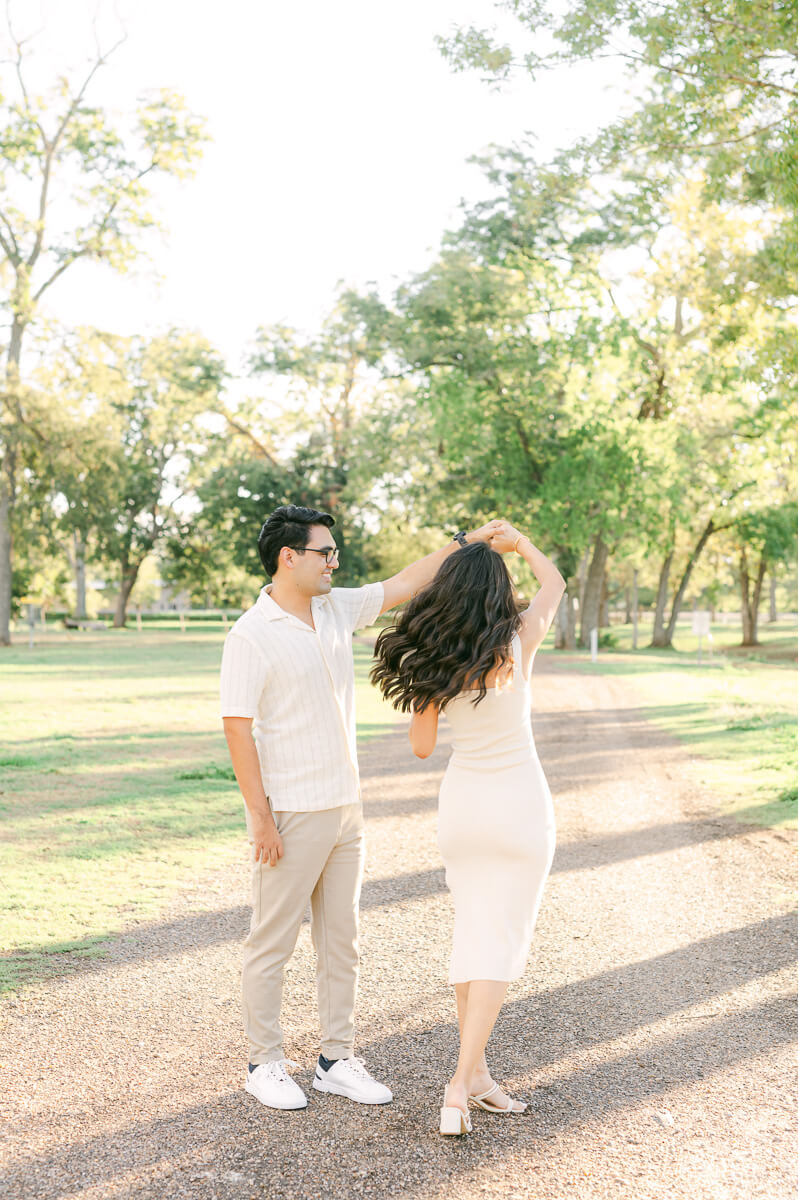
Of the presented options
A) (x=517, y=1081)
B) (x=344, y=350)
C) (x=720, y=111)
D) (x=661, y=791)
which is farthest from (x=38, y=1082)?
(x=344, y=350)

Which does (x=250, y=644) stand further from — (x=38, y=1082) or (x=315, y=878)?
(x=38, y=1082)

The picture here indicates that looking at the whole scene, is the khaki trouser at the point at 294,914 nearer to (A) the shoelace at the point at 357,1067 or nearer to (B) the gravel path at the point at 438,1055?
(A) the shoelace at the point at 357,1067

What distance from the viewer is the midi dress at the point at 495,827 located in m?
3.66

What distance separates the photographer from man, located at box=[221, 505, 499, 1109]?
12.6 ft

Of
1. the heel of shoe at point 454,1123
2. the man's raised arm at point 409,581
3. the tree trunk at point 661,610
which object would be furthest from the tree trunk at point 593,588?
the heel of shoe at point 454,1123

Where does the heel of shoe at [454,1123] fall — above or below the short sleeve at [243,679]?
below

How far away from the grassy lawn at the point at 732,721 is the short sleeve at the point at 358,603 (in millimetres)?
5515

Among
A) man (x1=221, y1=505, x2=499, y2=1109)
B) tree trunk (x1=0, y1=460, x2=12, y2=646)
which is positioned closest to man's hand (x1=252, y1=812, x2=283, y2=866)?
man (x1=221, y1=505, x2=499, y2=1109)

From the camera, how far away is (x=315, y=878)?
3.92 meters

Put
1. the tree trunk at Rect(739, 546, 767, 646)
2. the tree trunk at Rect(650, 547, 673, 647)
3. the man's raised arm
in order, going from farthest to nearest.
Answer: the tree trunk at Rect(739, 546, 767, 646), the tree trunk at Rect(650, 547, 673, 647), the man's raised arm

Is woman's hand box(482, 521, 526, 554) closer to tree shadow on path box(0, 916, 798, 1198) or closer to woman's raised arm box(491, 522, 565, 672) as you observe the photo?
woman's raised arm box(491, 522, 565, 672)

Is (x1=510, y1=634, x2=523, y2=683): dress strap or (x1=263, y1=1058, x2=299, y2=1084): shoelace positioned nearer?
(x1=510, y1=634, x2=523, y2=683): dress strap

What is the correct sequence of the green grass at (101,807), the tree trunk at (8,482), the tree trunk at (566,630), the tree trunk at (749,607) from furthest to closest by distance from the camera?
the tree trunk at (749,607) → the tree trunk at (566,630) → the tree trunk at (8,482) → the green grass at (101,807)

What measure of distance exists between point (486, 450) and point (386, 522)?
23.8 ft
